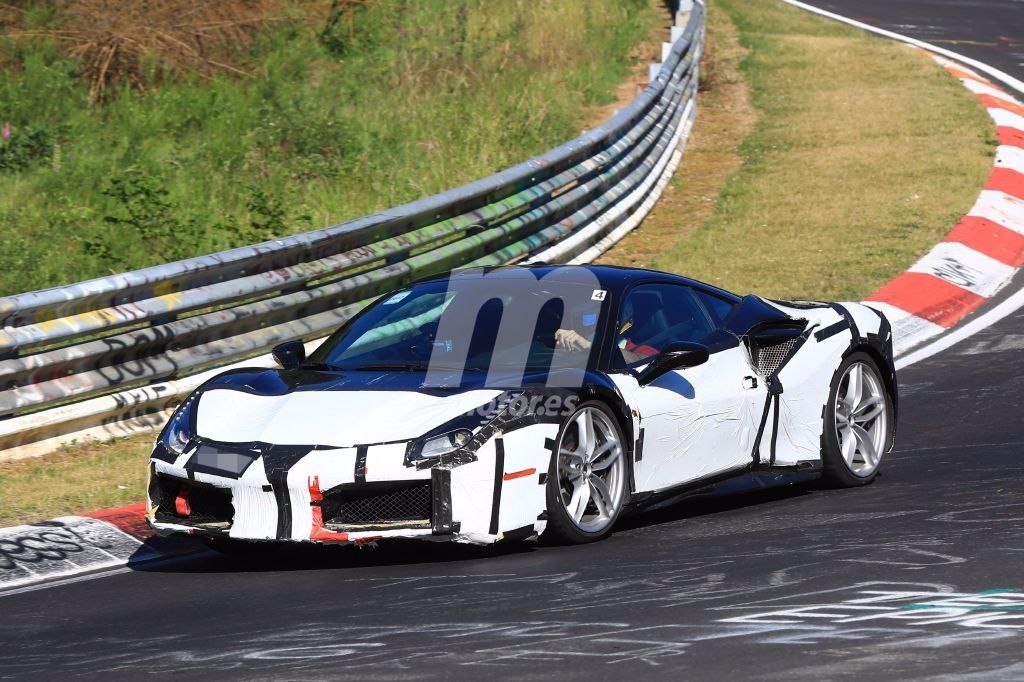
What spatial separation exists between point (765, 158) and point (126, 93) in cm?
713

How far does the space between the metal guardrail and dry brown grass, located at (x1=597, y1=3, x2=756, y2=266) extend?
813 millimetres

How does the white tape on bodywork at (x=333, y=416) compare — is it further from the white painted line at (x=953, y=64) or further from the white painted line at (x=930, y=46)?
the white painted line at (x=953, y=64)

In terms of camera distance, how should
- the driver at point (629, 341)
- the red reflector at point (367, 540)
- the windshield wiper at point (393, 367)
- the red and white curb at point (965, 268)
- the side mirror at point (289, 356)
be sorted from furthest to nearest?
1. the red and white curb at point (965, 268)
2. the side mirror at point (289, 356)
3. the driver at point (629, 341)
4. the windshield wiper at point (393, 367)
5. the red reflector at point (367, 540)

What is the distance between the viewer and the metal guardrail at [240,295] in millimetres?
8430

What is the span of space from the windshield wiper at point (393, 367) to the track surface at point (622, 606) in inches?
31.4

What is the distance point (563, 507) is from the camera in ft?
20.8

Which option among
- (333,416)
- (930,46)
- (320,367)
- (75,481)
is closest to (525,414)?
(333,416)

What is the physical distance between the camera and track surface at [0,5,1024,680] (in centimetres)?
472

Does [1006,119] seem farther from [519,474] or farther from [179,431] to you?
[179,431]

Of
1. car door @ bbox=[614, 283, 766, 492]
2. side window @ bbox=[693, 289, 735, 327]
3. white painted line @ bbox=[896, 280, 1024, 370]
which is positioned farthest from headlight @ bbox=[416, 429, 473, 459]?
white painted line @ bbox=[896, 280, 1024, 370]

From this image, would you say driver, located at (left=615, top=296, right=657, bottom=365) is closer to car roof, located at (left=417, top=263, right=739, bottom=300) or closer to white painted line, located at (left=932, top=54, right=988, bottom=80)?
car roof, located at (left=417, top=263, right=739, bottom=300)

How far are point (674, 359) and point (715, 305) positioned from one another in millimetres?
1059

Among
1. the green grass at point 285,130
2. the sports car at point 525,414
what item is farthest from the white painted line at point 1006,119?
the sports car at point 525,414

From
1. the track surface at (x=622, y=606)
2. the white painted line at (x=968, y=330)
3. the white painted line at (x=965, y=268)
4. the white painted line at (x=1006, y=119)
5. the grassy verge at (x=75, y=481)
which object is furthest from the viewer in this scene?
the white painted line at (x=1006, y=119)
